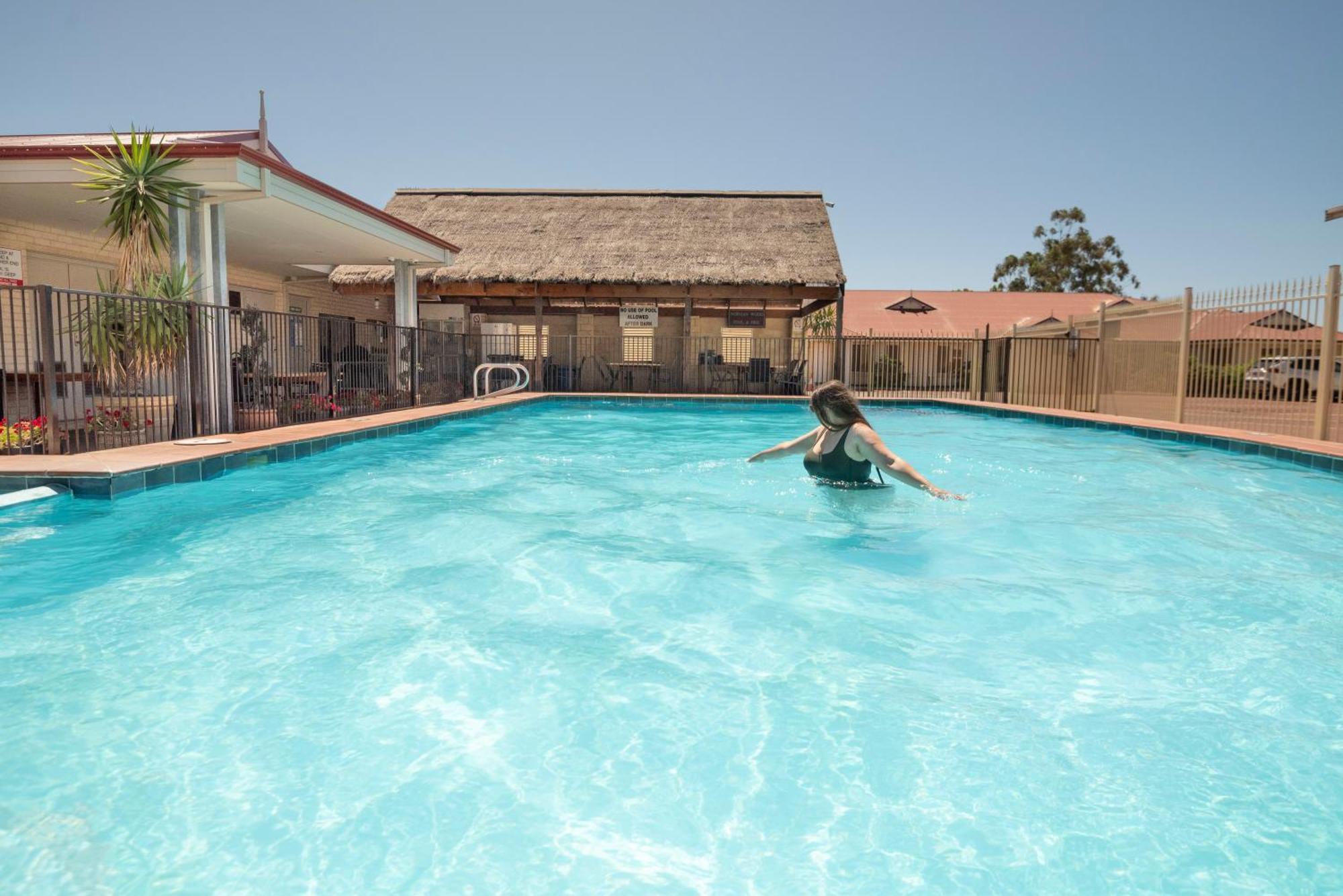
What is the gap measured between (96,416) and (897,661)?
735 cm

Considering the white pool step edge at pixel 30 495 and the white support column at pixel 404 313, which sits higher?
the white support column at pixel 404 313

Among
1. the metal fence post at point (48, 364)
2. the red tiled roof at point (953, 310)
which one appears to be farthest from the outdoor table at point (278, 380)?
the red tiled roof at point (953, 310)

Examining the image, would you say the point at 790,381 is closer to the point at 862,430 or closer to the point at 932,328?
the point at 932,328

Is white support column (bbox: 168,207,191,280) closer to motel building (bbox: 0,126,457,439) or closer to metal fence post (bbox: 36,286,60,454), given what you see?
motel building (bbox: 0,126,457,439)

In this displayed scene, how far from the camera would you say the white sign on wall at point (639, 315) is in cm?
2041

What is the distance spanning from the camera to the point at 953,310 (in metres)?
29.7

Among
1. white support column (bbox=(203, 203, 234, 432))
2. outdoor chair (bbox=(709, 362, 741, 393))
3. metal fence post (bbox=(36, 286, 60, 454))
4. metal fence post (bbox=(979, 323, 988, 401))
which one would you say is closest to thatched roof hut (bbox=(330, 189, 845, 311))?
outdoor chair (bbox=(709, 362, 741, 393))

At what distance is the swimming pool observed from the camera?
1855mm

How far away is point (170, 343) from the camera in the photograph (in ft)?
23.9

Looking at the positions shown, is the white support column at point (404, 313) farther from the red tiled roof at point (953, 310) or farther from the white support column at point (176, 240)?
the red tiled roof at point (953, 310)

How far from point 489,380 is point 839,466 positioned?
44.8 ft

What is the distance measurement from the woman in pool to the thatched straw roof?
40.4 feet

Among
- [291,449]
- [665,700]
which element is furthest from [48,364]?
[665,700]

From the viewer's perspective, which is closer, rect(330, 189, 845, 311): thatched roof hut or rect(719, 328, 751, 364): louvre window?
rect(330, 189, 845, 311): thatched roof hut
